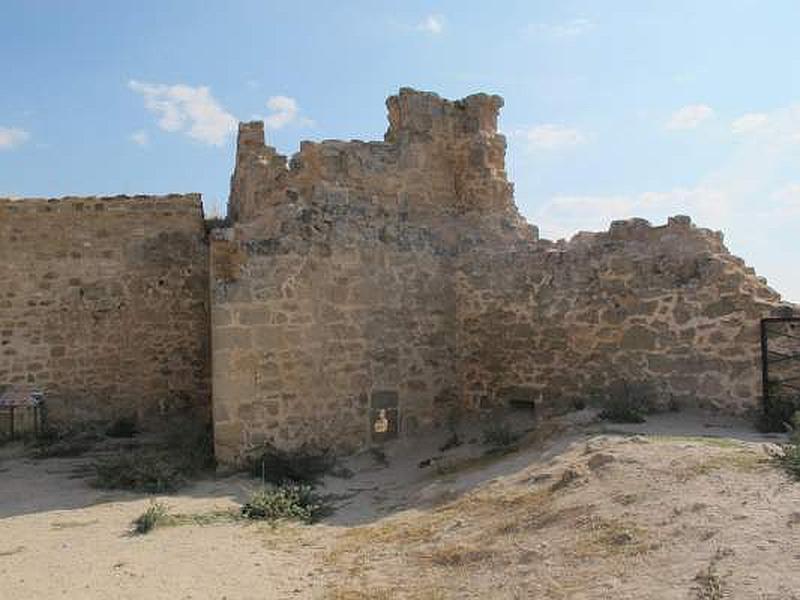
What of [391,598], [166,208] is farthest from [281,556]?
[166,208]

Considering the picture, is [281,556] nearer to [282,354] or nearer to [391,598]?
[391,598]

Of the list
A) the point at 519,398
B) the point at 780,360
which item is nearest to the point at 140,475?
the point at 519,398

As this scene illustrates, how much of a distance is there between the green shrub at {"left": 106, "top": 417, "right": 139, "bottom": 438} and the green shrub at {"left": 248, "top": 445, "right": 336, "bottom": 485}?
3409 millimetres

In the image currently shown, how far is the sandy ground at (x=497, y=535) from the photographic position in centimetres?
465

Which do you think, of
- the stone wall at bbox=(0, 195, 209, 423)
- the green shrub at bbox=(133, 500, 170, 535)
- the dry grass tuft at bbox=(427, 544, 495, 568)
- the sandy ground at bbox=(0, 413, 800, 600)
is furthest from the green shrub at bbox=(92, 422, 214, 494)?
the dry grass tuft at bbox=(427, 544, 495, 568)

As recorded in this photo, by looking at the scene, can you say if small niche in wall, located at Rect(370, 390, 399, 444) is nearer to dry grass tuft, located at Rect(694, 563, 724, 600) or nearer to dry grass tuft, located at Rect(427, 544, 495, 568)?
dry grass tuft, located at Rect(427, 544, 495, 568)

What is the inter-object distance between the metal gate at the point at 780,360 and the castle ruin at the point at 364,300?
109 millimetres

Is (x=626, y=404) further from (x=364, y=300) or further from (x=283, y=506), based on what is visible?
(x=283, y=506)

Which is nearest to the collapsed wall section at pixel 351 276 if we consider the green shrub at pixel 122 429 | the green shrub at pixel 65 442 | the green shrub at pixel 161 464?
the green shrub at pixel 161 464

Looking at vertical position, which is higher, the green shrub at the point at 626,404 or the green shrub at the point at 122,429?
the green shrub at the point at 626,404

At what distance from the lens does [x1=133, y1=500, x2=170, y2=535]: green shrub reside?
22.4 ft

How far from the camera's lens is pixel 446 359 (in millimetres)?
10648

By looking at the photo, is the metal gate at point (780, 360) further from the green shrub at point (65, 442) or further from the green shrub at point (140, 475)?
the green shrub at point (65, 442)

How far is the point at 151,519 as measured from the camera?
689 cm
